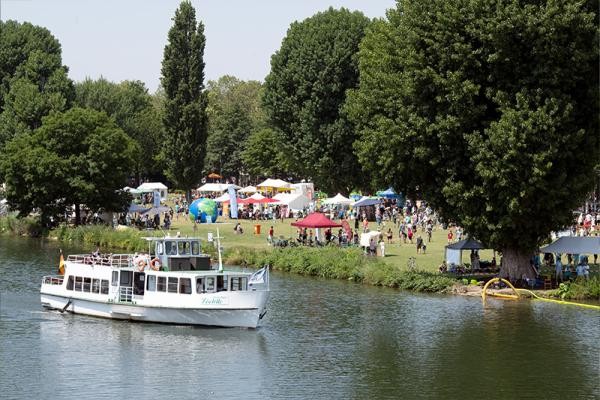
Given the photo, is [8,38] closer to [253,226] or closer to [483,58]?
[253,226]

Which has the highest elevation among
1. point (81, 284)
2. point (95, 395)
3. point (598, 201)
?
point (598, 201)

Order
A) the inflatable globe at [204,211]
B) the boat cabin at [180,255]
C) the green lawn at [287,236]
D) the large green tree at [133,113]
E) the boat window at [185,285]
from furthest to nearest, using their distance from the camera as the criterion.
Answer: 1. the large green tree at [133,113]
2. the inflatable globe at [204,211]
3. the green lawn at [287,236]
4. the boat cabin at [180,255]
5. the boat window at [185,285]

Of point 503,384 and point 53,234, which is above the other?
point 53,234

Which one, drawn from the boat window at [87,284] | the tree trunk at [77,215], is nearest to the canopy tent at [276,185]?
the tree trunk at [77,215]

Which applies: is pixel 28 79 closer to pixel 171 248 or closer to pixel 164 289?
pixel 171 248

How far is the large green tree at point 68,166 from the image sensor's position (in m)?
105

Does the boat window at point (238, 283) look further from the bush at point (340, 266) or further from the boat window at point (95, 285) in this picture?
the bush at point (340, 266)

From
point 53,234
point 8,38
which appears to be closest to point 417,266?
point 53,234

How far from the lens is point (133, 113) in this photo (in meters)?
170

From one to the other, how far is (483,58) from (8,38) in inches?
3615

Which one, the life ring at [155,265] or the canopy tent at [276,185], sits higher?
the canopy tent at [276,185]

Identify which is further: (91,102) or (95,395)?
(91,102)

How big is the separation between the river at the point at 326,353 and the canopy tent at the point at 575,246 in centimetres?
650

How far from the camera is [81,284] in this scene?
60000 millimetres
